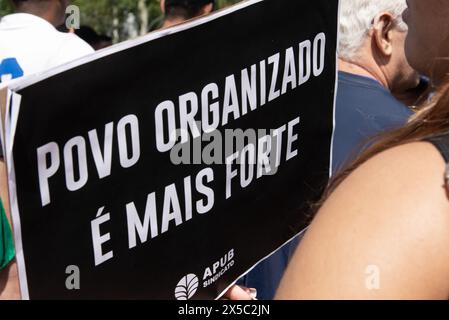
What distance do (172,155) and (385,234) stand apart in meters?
0.86

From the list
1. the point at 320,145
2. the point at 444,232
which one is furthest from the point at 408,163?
the point at 320,145

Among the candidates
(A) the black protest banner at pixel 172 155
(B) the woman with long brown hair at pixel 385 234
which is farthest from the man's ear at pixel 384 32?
(B) the woman with long brown hair at pixel 385 234

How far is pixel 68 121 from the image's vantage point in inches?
60.6

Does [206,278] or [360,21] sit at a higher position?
[360,21]

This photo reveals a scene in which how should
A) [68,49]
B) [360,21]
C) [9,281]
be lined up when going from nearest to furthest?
[9,281], [360,21], [68,49]

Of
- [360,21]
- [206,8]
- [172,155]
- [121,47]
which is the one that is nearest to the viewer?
[121,47]

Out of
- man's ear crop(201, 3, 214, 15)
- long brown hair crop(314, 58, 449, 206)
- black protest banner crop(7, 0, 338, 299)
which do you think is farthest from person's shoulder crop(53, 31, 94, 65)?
long brown hair crop(314, 58, 449, 206)

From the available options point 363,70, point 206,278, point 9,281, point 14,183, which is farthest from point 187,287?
point 363,70

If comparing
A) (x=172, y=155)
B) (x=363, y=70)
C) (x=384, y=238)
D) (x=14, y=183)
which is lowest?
(x=363, y=70)

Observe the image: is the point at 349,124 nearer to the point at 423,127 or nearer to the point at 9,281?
the point at 9,281

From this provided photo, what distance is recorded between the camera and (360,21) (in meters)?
2.92

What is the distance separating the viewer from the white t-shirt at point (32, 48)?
9.70 ft

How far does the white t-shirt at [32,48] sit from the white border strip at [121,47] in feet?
4.12

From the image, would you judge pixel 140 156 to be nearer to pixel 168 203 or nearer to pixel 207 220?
pixel 168 203
